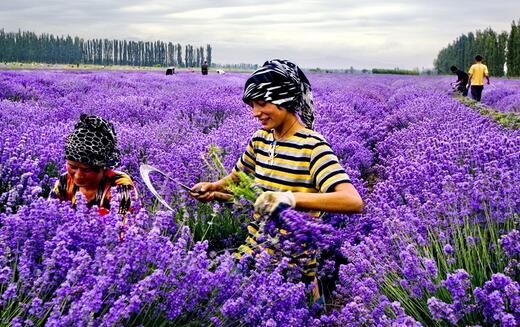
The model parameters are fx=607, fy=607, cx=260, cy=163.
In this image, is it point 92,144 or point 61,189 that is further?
point 61,189

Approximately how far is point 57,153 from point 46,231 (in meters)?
1.89

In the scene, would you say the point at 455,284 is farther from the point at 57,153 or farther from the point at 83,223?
the point at 57,153

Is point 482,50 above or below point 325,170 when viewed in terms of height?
above

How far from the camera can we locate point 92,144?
2.55 m

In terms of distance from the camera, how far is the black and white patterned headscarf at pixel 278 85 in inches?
93.3

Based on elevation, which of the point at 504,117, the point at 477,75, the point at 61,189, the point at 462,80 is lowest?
the point at 61,189

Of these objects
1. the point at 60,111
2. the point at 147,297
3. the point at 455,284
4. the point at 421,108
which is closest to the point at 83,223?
the point at 147,297

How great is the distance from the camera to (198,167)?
12.2 feet

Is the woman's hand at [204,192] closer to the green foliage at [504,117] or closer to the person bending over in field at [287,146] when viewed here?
the person bending over in field at [287,146]

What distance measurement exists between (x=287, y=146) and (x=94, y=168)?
86 cm

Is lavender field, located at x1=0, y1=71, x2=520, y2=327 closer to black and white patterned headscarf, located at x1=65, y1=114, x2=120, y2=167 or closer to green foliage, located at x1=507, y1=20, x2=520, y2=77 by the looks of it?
black and white patterned headscarf, located at x1=65, y1=114, x2=120, y2=167

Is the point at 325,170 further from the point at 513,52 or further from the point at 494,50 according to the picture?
the point at 494,50

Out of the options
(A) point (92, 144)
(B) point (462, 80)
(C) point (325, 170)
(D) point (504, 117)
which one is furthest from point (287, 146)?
(B) point (462, 80)

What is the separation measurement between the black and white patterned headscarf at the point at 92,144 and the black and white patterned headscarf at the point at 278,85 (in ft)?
2.18
